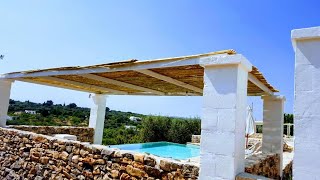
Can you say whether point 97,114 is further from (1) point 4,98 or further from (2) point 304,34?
(2) point 304,34

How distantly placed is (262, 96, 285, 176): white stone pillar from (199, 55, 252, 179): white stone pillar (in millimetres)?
4119

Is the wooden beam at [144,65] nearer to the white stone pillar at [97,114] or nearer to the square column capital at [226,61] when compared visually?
the square column capital at [226,61]

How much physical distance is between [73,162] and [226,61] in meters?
5.17

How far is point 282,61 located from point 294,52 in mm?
8989

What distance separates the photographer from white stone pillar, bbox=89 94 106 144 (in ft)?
45.8

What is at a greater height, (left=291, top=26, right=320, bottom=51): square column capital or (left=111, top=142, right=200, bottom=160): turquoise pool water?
(left=291, top=26, right=320, bottom=51): square column capital

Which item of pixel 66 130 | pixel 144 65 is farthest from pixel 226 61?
pixel 66 130

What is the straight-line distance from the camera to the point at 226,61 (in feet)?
15.1

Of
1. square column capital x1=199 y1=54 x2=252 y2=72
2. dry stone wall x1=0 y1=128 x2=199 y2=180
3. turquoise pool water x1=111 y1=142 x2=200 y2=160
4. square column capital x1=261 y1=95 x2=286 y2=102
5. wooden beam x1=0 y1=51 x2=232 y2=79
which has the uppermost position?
wooden beam x1=0 y1=51 x2=232 y2=79

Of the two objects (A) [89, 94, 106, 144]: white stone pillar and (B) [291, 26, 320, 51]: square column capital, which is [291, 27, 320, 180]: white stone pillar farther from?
(A) [89, 94, 106, 144]: white stone pillar

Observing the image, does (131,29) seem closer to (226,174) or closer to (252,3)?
(252,3)

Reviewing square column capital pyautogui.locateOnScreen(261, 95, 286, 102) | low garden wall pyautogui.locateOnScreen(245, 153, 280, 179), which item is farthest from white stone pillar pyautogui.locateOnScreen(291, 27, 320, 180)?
square column capital pyautogui.locateOnScreen(261, 95, 286, 102)

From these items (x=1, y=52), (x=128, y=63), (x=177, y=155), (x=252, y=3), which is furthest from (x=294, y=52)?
(x=1, y=52)

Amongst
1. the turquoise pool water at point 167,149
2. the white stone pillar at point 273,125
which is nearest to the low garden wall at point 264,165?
the white stone pillar at point 273,125
